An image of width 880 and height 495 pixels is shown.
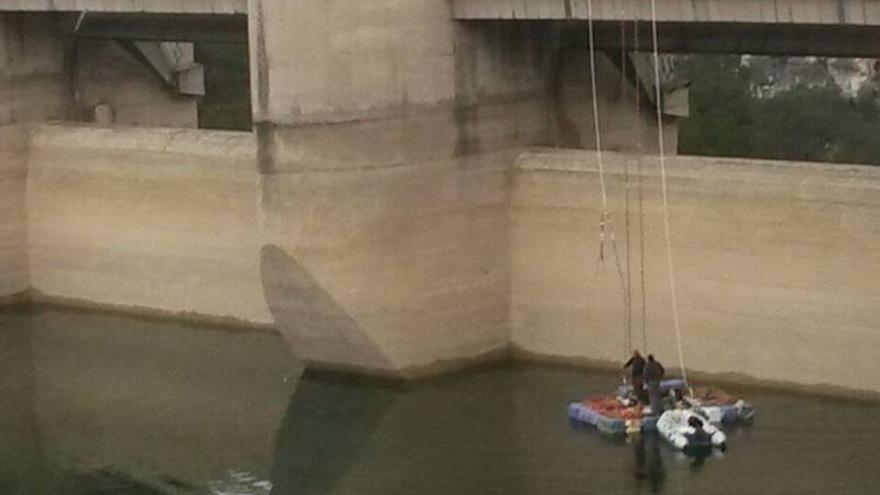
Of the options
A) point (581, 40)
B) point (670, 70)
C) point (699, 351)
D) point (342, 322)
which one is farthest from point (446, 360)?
point (670, 70)

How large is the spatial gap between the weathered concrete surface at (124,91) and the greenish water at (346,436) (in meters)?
6.73

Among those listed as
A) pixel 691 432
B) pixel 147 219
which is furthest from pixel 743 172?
pixel 147 219

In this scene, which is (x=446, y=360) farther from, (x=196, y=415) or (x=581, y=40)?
(x=581, y=40)

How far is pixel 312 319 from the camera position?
84.8 feet

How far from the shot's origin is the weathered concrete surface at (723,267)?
78.5ft

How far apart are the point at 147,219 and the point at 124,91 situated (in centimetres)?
436

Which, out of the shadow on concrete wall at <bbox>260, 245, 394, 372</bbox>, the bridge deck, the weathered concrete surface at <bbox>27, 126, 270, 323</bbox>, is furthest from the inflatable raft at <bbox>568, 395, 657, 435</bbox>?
the weathered concrete surface at <bbox>27, 126, 270, 323</bbox>

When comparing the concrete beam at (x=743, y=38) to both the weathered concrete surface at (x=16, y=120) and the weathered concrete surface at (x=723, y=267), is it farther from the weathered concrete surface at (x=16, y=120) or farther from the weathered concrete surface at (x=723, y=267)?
the weathered concrete surface at (x=16, y=120)

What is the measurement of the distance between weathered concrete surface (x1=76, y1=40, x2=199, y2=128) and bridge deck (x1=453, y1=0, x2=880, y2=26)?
1004 centimetres

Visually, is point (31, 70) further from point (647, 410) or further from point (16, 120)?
point (647, 410)

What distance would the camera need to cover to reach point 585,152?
2681cm

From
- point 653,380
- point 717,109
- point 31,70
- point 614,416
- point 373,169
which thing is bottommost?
point 614,416

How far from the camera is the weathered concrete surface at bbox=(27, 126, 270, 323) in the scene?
2992cm

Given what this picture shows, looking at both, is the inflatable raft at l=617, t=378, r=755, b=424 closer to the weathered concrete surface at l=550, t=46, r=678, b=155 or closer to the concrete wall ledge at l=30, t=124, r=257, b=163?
the weathered concrete surface at l=550, t=46, r=678, b=155
